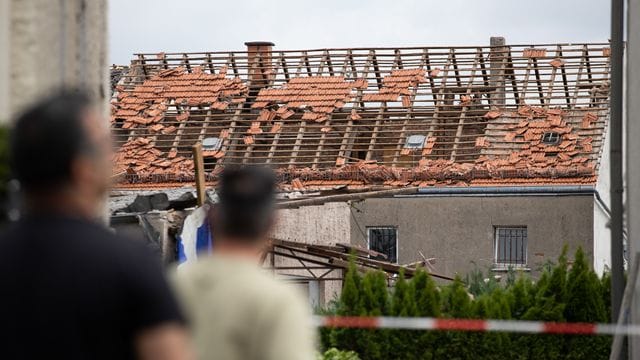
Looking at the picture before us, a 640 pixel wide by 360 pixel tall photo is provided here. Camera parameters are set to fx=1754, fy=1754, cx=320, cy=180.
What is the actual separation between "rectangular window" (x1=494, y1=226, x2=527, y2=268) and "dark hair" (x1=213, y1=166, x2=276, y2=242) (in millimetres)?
36488

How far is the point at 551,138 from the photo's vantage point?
4134cm

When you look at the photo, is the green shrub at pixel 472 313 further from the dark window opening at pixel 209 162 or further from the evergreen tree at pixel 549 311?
the dark window opening at pixel 209 162

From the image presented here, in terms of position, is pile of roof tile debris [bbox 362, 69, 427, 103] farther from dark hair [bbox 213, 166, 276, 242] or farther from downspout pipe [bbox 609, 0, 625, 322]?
dark hair [bbox 213, 166, 276, 242]

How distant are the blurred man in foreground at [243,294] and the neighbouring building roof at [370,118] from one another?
34.3 meters

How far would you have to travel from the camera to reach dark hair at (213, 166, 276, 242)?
5.03 m

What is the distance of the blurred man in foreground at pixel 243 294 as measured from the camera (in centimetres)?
480

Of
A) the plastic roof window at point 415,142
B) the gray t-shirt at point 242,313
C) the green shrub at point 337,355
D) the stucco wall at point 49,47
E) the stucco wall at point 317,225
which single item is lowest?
the green shrub at point 337,355

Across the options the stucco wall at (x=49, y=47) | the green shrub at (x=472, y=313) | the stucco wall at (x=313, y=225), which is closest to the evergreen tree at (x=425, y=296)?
the green shrub at (x=472, y=313)

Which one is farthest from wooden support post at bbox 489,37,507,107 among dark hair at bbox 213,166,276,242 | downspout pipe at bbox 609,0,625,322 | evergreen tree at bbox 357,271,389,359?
dark hair at bbox 213,166,276,242

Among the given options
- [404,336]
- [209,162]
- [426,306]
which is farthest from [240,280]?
[209,162]

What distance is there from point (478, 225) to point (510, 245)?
0.91m

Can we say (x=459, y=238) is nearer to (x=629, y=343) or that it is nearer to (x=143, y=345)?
(x=629, y=343)

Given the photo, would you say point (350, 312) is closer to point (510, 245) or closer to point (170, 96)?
point (510, 245)

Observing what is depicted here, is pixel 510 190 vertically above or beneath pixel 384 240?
above
